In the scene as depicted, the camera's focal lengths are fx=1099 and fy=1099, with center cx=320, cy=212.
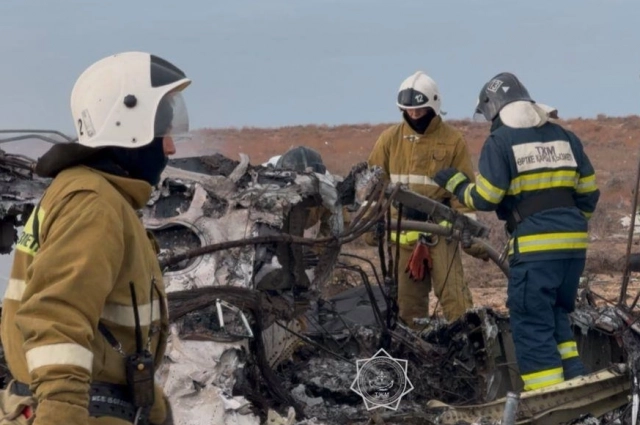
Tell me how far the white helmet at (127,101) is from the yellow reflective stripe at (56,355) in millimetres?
599

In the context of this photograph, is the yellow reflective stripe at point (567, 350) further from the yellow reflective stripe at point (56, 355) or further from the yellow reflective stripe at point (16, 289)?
the yellow reflective stripe at point (56, 355)

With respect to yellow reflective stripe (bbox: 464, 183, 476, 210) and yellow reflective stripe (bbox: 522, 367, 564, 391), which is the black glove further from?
yellow reflective stripe (bbox: 522, 367, 564, 391)

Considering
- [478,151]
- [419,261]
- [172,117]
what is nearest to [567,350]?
[419,261]

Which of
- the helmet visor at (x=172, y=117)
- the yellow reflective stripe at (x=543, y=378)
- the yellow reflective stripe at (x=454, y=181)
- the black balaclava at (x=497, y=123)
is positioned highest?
the helmet visor at (x=172, y=117)

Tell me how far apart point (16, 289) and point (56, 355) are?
1.38 ft

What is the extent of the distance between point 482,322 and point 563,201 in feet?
2.83

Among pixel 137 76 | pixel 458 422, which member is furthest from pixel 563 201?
pixel 137 76

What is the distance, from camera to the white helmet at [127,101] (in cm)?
294

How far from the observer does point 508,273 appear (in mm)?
6477

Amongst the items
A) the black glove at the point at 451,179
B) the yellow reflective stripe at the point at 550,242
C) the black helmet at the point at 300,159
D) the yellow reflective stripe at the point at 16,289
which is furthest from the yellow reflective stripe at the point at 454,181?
the yellow reflective stripe at the point at 16,289

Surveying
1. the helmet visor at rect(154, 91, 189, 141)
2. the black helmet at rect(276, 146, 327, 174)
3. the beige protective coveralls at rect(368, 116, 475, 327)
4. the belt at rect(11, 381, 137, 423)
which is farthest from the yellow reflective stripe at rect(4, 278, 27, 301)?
the black helmet at rect(276, 146, 327, 174)

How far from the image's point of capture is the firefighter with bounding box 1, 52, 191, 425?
2578mm

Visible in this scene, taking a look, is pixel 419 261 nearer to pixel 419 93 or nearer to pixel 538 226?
pixel 419 93

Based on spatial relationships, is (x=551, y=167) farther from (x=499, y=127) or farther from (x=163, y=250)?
(x=163, y=250)
